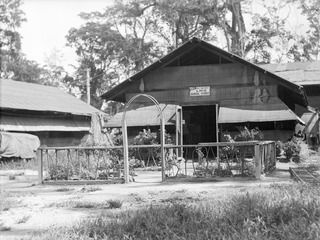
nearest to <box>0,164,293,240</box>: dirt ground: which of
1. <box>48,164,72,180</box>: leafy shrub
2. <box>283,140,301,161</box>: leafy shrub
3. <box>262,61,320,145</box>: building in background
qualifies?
<box>48,164,72,180</box>: leafy shrub

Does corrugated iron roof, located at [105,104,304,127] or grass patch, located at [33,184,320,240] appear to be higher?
corrugated iron roof, located at [105,104,304,127]

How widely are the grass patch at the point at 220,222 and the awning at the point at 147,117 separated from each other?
43.0 feet

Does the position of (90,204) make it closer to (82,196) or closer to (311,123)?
(82,196)

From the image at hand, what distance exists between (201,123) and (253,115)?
698 cm

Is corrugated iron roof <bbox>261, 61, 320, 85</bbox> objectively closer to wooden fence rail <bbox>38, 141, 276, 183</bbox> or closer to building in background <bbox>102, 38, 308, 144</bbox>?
building in background <bbox>102, 38, 308, 144</bbox>

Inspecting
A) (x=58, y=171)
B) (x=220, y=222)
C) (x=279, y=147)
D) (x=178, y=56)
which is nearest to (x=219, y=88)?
(x=178, y=56)

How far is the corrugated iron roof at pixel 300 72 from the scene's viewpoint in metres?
26.7

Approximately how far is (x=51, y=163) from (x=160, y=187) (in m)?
3.82

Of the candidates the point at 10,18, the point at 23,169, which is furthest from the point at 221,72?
the point at 10,18

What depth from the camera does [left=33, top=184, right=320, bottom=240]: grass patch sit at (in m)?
5.60

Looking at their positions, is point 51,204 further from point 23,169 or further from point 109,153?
point 23,169

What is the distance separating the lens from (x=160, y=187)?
11477mm

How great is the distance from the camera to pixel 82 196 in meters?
10.3

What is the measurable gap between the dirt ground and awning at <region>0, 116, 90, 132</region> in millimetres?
8934
